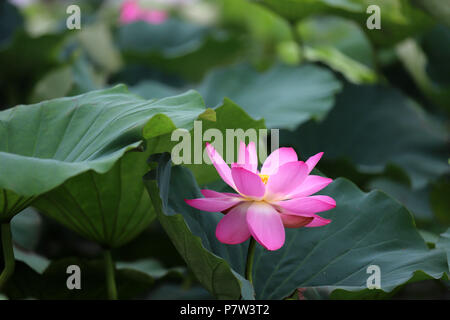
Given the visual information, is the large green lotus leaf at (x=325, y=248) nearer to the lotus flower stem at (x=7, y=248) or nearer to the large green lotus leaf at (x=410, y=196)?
the lotus flower stem at (x=7, y=248)

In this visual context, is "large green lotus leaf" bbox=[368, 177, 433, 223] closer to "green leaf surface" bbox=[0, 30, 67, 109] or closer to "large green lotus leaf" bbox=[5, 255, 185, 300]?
"large green lotus leaf" bbox=[5, 255, 185, 300]

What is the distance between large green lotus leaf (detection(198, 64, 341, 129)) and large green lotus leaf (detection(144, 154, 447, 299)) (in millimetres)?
397

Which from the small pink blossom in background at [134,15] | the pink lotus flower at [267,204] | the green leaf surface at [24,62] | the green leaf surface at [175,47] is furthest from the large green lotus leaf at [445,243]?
the small pink blossom in background at [134,15]

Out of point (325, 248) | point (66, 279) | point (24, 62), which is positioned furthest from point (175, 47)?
point (325, 248)

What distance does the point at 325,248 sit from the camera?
80cm

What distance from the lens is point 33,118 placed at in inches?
31.1

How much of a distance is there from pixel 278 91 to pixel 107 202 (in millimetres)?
700

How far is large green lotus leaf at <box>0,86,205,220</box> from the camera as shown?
0.62 metres

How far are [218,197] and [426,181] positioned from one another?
31.5 inches

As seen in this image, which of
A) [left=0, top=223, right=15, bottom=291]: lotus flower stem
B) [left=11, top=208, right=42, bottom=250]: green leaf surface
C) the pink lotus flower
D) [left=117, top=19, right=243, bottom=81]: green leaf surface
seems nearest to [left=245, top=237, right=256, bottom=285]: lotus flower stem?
the pink lotus flower

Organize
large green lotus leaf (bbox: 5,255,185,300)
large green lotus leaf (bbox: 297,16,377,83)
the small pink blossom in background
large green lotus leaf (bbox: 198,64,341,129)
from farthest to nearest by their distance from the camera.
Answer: the small pink blossom in background < large green lotus leaf (bbox: 297,16,377,83) < large green lotus leaf (bbox: 198,64,341,129) < large green lotus leaf (bbox: 5,255,185,300)

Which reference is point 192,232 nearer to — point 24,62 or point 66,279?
point 66,279

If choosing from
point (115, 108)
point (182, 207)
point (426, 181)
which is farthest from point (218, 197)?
point (426, 181)
